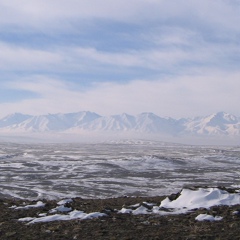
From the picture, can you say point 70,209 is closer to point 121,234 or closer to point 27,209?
point 27,209

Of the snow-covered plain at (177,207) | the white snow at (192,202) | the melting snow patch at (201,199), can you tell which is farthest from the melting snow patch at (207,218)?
the melting snow patch at (201,199)

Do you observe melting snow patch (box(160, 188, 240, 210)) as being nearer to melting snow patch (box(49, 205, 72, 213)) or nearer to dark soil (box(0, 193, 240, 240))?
dark soil (box(0, 193, 240, 240))

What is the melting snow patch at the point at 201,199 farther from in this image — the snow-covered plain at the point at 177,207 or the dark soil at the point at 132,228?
the dark soil at the point at 132,228

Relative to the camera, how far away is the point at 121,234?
32.5 ft

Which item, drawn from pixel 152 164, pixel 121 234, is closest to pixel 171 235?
pixel 121 234

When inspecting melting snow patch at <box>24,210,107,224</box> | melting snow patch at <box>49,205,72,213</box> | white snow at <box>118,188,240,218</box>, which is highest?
white snow at <box>118,188,240,218</box>

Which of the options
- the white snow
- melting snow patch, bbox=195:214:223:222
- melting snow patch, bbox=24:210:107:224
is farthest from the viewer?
the white snow

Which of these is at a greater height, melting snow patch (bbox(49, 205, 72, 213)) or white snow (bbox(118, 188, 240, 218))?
white snow (bbox(118, 188, 240, 218))

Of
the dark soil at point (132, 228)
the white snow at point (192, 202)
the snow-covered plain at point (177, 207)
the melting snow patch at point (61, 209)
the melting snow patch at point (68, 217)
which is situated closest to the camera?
the dark soil at point (132, 228)

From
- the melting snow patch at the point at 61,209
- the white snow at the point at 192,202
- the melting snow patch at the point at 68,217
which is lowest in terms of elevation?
the melting snow patch at the point at 61,209

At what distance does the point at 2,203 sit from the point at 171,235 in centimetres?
978

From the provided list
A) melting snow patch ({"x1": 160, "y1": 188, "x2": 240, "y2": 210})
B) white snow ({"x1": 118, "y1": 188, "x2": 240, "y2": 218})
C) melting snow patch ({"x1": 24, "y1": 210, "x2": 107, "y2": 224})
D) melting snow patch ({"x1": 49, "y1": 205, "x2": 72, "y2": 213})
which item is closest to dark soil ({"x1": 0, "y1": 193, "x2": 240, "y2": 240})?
melting snow patch ({"x1": 24, "y1": 210, "x2": 107, "y2": 224})

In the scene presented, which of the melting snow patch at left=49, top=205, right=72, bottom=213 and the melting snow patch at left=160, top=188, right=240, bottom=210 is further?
the melting snow patch at left=160, top=188, right=240, bottom=210

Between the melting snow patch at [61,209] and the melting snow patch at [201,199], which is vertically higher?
the melting snow patch at [201,199]
